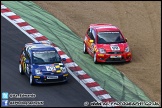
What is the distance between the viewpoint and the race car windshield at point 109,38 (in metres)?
30.1

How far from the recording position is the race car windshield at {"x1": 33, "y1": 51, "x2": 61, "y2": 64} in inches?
1075

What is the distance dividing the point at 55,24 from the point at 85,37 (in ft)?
12.2

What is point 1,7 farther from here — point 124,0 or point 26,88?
point 26,88

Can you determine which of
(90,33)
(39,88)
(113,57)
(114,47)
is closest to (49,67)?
(39,88)

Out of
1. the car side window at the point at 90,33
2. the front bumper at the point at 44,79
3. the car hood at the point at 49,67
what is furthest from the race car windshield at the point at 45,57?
the car side window at the point at 90,33

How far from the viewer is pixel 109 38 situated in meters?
30.2

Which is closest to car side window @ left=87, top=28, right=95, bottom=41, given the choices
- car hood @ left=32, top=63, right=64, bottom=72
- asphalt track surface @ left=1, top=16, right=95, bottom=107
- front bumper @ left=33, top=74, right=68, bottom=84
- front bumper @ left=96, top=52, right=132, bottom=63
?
front bumper @ left=96, top=52, right=132, bottom=63

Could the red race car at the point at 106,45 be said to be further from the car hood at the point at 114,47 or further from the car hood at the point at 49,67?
the car hood at the point at 49,67

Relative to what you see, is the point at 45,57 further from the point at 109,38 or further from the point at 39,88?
the point at 109,38

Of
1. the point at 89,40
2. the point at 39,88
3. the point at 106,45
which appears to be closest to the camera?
the point at 39,88

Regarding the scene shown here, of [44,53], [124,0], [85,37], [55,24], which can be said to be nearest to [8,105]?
[44,53]

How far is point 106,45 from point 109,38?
1.88 ft

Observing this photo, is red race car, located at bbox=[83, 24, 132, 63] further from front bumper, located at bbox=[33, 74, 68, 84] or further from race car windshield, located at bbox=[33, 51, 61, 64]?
front bumper, located at bbox=[33, 74, 68, 84]

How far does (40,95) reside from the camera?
84.0ft
